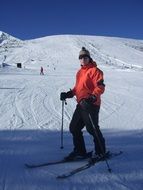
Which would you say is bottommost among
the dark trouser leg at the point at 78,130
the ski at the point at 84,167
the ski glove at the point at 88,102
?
the ski at the point at 84,167

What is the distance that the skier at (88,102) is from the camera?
232 inches

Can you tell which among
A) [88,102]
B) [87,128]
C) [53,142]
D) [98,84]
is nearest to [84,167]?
[87,128]

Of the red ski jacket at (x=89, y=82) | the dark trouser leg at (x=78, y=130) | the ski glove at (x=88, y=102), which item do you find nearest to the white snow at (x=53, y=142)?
the dark trouser leg at (x=78, y=130)

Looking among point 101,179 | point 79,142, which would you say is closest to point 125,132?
point 79,142

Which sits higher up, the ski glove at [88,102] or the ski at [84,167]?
the ski glove at [88,102]

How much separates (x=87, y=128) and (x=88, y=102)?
0.43 metres

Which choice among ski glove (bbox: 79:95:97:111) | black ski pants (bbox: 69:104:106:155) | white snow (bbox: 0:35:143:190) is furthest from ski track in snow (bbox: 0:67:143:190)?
ski glove (bbox: 79:95:97:111)

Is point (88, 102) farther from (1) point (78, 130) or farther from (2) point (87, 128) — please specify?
(1) point (78, 130)

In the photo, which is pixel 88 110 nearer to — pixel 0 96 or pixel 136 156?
pixel 136 156

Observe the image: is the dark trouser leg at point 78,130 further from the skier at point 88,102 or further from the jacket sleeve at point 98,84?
the jacket sleeve at point 98,84

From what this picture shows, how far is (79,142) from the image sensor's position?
6.31 meters

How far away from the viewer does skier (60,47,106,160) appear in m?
5.89

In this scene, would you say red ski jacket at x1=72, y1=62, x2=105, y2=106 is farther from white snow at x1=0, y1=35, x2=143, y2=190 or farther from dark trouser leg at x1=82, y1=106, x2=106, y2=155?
white snow at x1=0, y1=35, x2=143, y2=190

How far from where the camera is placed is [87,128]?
6066 millimetres
